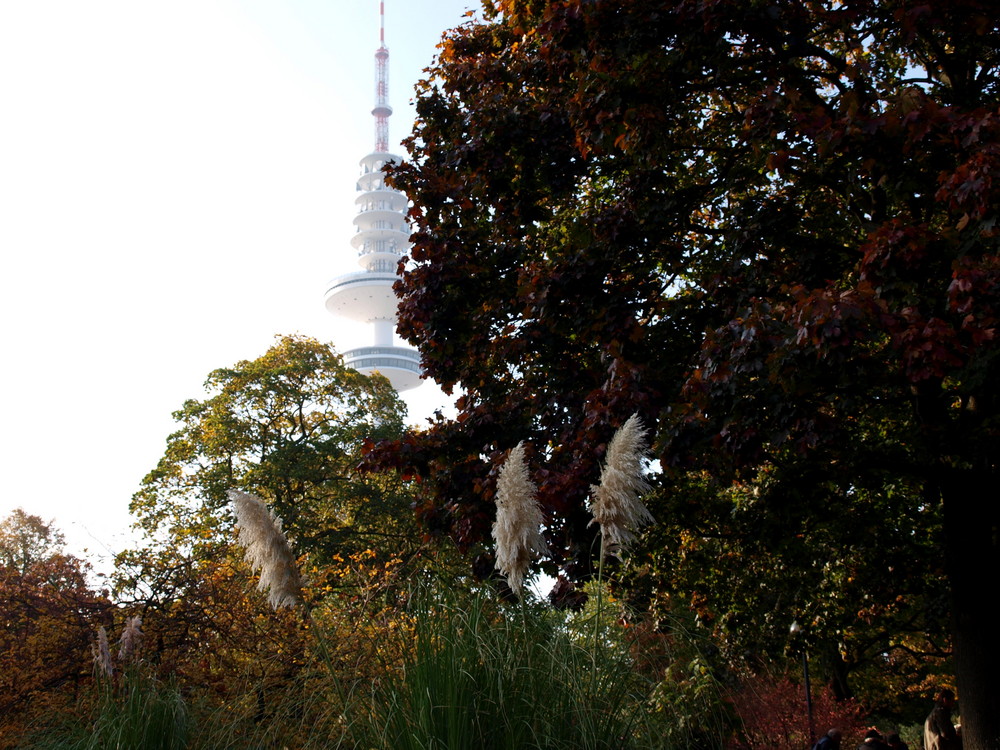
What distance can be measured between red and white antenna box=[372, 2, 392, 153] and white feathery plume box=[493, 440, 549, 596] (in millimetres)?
119201

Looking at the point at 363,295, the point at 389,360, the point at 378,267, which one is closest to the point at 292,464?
the point at 389,360

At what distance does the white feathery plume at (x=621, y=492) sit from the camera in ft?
17.2

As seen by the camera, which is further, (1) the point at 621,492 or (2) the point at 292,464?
(2) the point at 292,464

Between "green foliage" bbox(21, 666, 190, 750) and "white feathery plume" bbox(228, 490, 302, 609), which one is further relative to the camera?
"white feathery plume" bbox(228, 490, 302, 609)

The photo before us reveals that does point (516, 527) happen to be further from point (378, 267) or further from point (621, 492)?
point (378, 267)

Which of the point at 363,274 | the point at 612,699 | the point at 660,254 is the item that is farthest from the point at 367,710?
the point at 363,274

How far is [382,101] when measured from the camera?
123188 mm

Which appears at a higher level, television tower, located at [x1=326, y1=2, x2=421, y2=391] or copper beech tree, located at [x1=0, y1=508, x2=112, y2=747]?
television tower, located at [x1=326, y1=2, x2=421, y2=391]

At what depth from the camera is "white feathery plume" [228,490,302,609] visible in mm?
5582

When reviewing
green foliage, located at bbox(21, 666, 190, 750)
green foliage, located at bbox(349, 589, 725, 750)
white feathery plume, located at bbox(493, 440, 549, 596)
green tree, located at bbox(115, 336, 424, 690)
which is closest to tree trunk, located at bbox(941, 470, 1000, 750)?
green foliage, located at bbox(349, 589, 725, 750)

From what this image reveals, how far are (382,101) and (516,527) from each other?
124 metres

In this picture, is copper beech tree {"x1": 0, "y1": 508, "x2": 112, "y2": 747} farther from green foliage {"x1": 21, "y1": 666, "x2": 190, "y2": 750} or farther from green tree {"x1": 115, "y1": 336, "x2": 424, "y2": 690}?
green tree {"x1": 115, "y1": 336, "x2": 424, "y2": 690}

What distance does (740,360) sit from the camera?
279 inches

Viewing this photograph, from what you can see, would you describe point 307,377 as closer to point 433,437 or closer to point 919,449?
point 433,437
